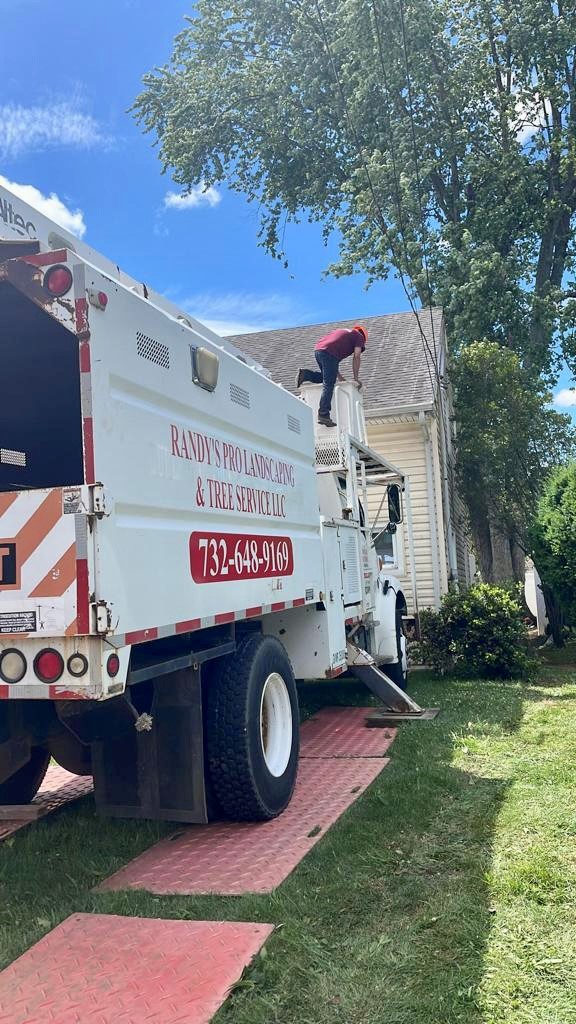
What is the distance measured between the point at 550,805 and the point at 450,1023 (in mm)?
2498

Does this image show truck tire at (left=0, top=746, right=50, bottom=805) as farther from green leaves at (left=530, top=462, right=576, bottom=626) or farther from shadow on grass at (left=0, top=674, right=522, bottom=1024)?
green leaves at (left=530, top=462, right=576, bottom=626)

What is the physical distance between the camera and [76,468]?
4.08 m

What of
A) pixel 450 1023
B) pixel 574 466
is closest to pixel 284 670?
pixel 450 1023

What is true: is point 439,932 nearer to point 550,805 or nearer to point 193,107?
point 550,805

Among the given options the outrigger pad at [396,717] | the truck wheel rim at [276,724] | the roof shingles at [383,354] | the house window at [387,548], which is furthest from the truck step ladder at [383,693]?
the roof shingles at [383,354]

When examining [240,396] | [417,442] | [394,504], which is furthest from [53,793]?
[417,442]

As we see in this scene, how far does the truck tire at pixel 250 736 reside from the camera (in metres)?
4.55

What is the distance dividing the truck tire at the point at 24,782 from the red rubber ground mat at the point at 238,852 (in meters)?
1.13

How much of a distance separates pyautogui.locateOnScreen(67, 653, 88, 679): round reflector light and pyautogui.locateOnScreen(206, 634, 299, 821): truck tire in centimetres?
156

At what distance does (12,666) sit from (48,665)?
180mm

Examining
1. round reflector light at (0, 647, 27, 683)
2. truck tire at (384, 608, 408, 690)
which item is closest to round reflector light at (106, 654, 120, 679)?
round reflector light at (0, 647, 27, 683)

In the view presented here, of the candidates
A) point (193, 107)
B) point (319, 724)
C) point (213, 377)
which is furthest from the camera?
point (193, 107)

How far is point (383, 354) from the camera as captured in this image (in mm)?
15898

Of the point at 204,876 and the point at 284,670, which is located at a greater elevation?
the point at 284,670
